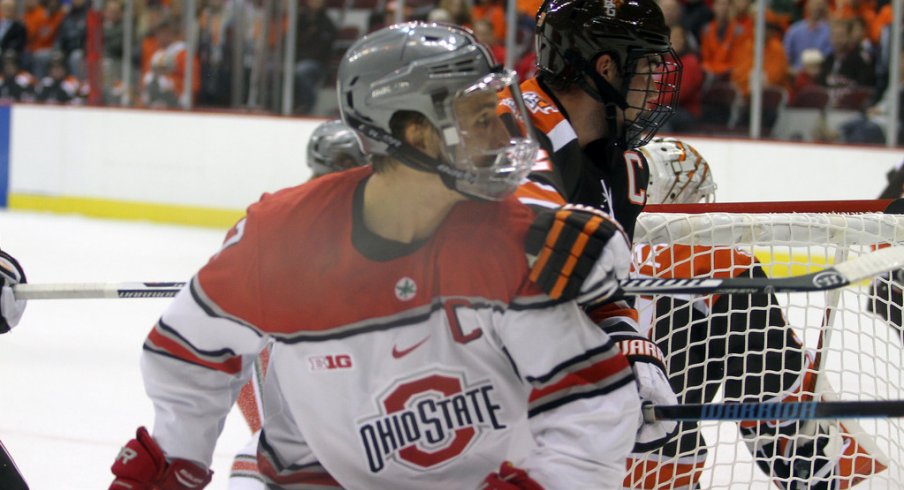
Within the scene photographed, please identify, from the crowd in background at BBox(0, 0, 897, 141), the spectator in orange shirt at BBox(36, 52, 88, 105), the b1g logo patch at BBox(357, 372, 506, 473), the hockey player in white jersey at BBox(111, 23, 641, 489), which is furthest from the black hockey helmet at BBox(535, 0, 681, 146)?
the spectator in orange shirt at BBox(36, 52, 88, 105)

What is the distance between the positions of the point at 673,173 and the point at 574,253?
1.19 metres

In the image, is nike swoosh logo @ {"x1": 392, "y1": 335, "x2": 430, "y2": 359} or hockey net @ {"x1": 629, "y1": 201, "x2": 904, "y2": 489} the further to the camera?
hockey net @ {"x1": 629, "y1": 201, "x2": 904, "y2": 489}

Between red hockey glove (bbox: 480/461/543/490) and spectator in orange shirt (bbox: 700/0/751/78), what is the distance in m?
5.57

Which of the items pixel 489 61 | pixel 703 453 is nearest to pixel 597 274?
pixel 489 61

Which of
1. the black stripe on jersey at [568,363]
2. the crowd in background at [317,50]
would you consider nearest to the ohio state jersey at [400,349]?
the black stripe on jersey at [568,363]

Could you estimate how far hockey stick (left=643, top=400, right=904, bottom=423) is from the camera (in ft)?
4.77

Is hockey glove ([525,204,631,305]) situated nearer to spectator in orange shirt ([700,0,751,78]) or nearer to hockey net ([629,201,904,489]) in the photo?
hockey net ([629,201,904,489])

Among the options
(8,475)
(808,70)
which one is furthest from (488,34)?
(8,475)

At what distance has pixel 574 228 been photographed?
1278mm

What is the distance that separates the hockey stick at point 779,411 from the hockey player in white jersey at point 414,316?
0.24 m

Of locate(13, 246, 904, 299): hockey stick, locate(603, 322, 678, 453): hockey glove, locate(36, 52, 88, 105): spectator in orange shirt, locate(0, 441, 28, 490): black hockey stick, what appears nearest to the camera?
locate(13, 246, 904, 299): hockey stick

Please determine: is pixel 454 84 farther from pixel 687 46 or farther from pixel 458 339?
pixel 687 46

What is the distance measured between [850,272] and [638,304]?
65cm

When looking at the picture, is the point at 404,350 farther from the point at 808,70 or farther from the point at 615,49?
the point at 808,70
